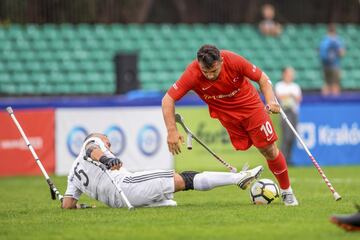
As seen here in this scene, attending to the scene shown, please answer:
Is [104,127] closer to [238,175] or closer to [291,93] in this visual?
[291,93]

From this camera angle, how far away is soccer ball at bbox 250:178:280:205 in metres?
13.6

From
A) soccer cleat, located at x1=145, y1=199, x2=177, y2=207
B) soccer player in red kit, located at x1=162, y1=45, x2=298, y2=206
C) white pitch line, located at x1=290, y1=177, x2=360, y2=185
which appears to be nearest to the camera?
soccer player in red kit, located at x1=162, y1=45, x2=298, y2=206

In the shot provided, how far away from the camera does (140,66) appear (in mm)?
28188

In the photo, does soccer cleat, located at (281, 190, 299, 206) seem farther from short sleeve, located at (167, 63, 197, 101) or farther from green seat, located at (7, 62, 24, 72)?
green seat, located at (7, 62, 24, 72)

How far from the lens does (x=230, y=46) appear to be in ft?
97.0

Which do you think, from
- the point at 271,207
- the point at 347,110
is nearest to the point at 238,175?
the point at 271,207

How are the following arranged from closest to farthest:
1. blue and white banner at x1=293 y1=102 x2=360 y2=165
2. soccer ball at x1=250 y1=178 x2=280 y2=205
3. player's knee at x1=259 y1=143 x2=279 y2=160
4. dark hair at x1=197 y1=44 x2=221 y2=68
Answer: dark hair at x1=197 y1=44 x2=221 y2=68, player's knee at x1=259 y1=143 x2=279 y2=160, soccer ball at x1=250 y1=178 x2=280 y2=205, blue and white banner at x1=293 y1=102 x2=360 y2=165

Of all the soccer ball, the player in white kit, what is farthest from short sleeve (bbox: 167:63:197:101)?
the soccer ball

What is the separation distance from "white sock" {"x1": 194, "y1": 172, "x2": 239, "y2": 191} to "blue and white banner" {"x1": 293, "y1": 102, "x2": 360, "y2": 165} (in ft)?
33.1

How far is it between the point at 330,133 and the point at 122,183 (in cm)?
1109

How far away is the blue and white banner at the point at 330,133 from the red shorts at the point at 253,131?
32.0 feet

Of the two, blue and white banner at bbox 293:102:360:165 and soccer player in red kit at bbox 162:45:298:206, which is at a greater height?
soccer player in red kit at bbox 162:45:298:206

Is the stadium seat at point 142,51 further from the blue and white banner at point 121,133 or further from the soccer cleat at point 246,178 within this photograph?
the soccer cleat at point 246,178

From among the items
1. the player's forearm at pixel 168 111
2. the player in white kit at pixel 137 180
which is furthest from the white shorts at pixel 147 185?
the player's forearm at pixel 168 111
